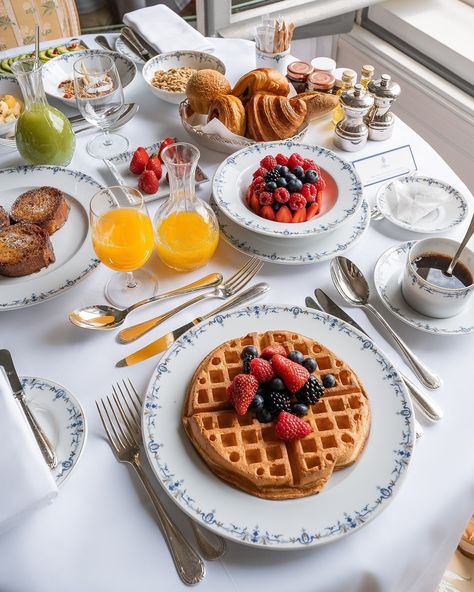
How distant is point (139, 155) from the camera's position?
158 cm

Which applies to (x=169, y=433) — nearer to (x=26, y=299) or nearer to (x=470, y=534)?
(x=26, y=299)

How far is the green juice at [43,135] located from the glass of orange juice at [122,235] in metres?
0.44

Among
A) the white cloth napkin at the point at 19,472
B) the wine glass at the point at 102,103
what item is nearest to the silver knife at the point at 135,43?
the wine glass at the point at 102,103

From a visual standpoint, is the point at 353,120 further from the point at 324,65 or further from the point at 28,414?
the point at 28,414

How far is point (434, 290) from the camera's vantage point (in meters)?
1.17

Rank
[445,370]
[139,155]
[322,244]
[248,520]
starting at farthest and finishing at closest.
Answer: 1. [139,155]
2. [322,244]
3. [445,370]
4. [248,520]

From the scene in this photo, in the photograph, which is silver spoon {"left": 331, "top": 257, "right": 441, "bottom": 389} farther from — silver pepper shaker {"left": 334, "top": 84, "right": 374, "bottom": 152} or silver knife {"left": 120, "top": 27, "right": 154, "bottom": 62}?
silver knife {"left": 120, "top": 27, "right": 154, "bottom": 62}

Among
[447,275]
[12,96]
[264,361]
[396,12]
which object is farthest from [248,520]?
[396,12]

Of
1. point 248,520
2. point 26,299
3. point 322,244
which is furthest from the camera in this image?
point 322,244

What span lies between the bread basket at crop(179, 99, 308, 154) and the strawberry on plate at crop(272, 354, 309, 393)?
847 mm

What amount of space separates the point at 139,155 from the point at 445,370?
0.98 metres

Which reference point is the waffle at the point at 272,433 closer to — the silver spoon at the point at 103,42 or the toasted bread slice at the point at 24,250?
the toasted bread slice at the point at 24,250

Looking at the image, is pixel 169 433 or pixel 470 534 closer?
pixel 169 433

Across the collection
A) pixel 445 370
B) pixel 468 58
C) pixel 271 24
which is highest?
pixel 271 24
